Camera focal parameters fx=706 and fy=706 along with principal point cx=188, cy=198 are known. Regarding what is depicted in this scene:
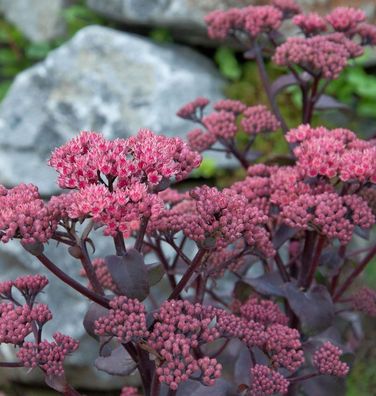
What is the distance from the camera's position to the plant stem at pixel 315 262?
4.72 ft

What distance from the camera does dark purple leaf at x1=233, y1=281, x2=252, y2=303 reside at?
5.85ft

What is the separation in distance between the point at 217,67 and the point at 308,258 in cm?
204

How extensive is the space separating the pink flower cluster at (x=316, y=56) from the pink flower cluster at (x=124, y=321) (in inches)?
31.0

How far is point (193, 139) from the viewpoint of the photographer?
1894mm

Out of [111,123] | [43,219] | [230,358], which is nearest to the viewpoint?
[43,219]

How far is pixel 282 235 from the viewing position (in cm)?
161

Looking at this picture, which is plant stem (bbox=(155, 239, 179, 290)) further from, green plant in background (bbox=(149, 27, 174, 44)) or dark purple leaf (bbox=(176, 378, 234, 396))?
green plant in background (bbox=(149, 27, 174, 44))

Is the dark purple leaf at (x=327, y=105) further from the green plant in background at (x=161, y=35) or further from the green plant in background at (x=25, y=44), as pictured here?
the green plant in background at (x=25, y=44)

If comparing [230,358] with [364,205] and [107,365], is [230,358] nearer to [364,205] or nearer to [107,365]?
Answer: [107,365]

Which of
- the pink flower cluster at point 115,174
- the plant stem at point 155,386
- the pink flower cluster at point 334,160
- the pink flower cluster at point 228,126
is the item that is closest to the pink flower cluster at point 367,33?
the pink flower cluster at point 228,126

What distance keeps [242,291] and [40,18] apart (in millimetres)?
2668

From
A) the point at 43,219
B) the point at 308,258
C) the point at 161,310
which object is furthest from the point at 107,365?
the point at 308,258

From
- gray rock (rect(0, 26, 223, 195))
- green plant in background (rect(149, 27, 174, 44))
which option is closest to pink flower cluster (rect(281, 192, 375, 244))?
gray rock (rect(0, 26, 223, 195))

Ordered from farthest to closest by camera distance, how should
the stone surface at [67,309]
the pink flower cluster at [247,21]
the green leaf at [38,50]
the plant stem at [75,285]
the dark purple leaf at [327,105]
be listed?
1. the green leaf at [38,50]
2. the stone surface at [67,309]
3. the dark purple leaf at [327,105]
4. the pink flower cluster at [247,21]
5. the plant stem at [75,285]
